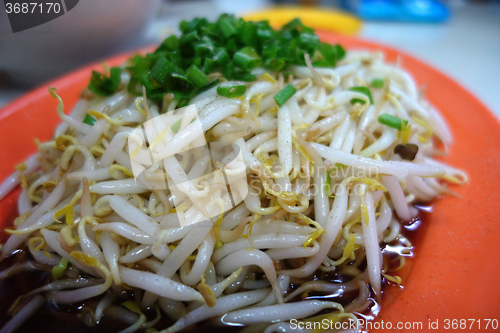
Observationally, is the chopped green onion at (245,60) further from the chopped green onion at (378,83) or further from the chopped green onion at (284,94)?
the chopped green onion at (378,83)

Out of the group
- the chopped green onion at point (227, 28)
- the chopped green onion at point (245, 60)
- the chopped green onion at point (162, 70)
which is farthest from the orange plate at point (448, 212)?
the chopped green onion at point (245, 60)

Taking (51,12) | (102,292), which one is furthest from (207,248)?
(51,12)

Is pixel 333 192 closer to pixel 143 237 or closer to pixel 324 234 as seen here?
pixel 324 234

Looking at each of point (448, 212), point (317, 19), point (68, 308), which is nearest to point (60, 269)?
point (68, 308)

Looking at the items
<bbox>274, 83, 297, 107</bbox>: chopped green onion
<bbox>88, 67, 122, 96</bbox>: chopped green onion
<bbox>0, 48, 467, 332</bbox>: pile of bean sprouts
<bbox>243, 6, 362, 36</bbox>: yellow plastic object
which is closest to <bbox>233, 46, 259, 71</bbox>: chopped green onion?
<bbox>0, 48, 467, 332</bbox>: pile of bean sprouts

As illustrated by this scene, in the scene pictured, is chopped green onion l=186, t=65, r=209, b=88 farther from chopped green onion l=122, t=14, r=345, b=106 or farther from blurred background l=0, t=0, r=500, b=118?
blurred background l=0, t=0, r=500, b=118

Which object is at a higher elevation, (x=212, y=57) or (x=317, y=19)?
(x=212, y=57)

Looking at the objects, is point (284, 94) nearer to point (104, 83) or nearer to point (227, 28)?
point (227, 28)
